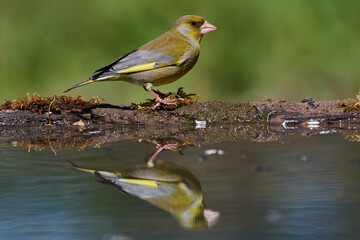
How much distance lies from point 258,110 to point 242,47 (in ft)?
8.83

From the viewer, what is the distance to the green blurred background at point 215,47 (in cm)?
754

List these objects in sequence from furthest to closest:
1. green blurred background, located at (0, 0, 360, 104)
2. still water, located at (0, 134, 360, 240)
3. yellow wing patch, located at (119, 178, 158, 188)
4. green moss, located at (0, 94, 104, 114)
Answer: green blurred background, located at (0, 0, 360, 104), green moss, located at (0, 94, 104, 114), yellow wing patch, located at (119, 178, 158, 188), still water, located at (0, 134, 360, 240)

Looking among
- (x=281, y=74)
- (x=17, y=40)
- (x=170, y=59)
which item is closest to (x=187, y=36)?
(x=170, y=59)

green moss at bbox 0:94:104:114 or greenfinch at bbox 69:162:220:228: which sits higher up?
green moss at bbox 0:94:104:114

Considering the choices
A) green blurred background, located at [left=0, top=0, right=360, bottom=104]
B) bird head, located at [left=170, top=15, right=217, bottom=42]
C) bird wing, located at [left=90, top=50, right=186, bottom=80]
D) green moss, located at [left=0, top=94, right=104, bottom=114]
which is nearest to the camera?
green moss, located at [left=0, top=94, right=104, bottom=114]

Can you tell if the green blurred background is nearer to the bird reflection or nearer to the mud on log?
the mud on log

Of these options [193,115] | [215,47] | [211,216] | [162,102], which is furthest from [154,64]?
[211,216]

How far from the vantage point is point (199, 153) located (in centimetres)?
380

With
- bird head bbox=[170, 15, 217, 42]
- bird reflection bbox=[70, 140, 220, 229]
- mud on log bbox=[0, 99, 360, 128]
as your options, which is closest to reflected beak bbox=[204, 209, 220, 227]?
bird reflection bbox=[70, 140, 220, 229]

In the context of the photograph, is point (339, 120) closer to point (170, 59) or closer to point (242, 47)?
point (170, 59)

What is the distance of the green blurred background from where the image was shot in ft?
24.7

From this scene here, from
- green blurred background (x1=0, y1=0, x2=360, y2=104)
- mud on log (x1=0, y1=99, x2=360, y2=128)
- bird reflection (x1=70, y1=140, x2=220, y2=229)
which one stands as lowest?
bird reflection (x1=70, y1=140, x2=220, y2=229)

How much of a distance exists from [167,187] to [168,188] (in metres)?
0.02

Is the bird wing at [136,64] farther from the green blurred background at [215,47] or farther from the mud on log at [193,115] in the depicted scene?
the green blurred background at [215,47]
